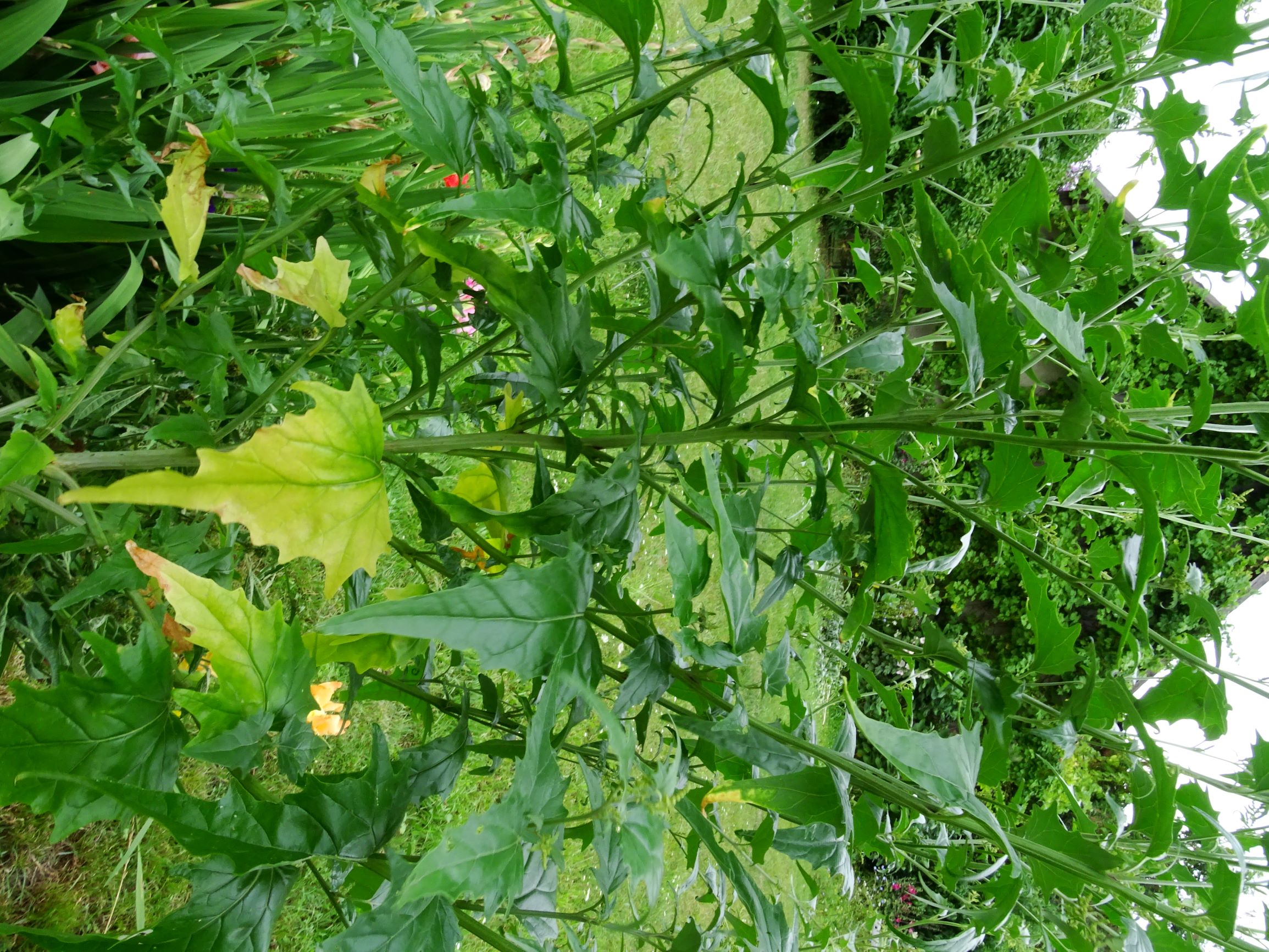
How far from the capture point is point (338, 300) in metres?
0.86

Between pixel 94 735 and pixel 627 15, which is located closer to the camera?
pixel 94 735

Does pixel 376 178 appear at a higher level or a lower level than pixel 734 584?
higher

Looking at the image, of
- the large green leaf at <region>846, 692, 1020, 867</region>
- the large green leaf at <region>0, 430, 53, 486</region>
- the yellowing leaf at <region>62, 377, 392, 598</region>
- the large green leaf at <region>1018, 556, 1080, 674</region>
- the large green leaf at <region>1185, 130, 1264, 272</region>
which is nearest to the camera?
the yellowing leaf at <region>62, 377, 392, 598</region>

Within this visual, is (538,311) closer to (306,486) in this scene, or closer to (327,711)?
(306,486)

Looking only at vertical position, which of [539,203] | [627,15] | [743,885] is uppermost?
[627,15]

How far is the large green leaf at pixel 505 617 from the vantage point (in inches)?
18.2

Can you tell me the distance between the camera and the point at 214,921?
1.76 ft

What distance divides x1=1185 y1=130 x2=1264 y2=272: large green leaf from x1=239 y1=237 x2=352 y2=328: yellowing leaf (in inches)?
31.1

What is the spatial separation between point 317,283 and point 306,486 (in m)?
0.38

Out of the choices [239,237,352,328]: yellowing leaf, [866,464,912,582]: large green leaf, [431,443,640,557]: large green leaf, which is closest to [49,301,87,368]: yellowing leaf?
[239,237,352,328]: yellowing leaf

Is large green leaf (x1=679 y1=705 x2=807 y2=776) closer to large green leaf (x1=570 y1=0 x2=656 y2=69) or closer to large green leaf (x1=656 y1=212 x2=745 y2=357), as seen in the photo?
large green leaf (x1=656 y1=212 x2=745 y2=357)

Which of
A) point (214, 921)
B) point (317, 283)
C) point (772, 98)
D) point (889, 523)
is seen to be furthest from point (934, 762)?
point (317, 283)

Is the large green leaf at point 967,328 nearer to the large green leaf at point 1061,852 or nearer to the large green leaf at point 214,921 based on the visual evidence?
the large green leaf at point 1061,852

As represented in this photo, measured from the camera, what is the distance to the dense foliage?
55cm
